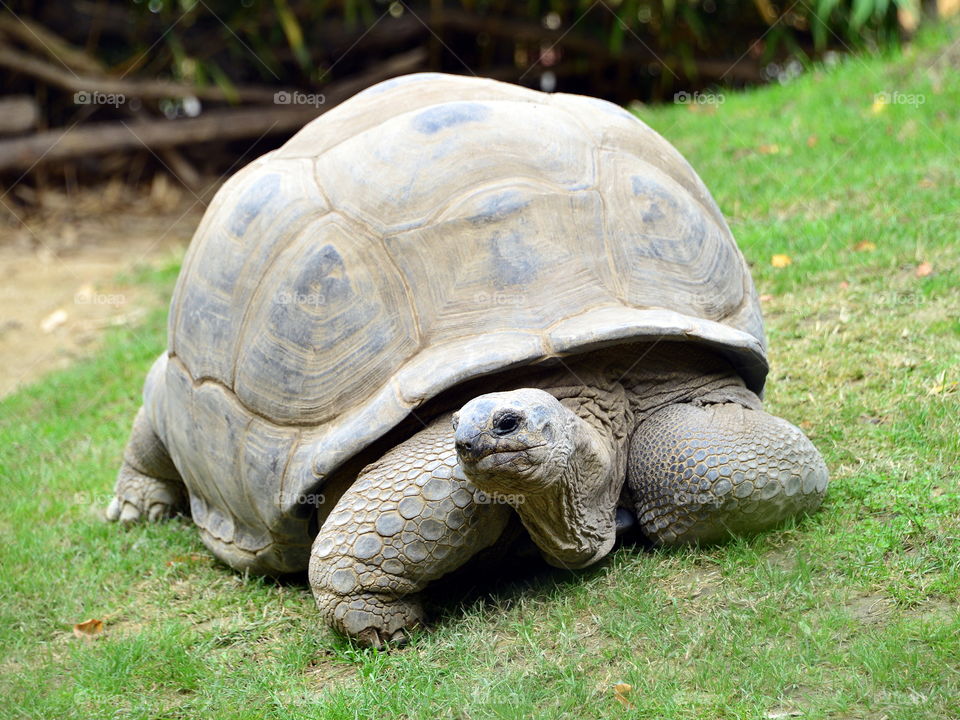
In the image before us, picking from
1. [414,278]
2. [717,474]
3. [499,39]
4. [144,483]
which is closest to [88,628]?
[144,483]

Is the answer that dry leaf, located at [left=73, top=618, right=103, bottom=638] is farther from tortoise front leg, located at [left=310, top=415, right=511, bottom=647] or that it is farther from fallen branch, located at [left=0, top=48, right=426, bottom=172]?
fallen branch, located at [left=0, top=48, right=426, bottom=172]

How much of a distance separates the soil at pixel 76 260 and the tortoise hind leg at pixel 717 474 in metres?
4.39

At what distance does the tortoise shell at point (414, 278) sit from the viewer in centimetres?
303

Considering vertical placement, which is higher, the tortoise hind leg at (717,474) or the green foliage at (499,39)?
the green foliage at (499,39)

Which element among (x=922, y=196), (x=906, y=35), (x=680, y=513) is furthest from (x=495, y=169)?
(x=906, y=35)

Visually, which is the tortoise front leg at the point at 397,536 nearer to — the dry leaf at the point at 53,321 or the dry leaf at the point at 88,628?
the dry leaf at the point at 88,628

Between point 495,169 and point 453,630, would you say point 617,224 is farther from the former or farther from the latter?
Result: point 453,630

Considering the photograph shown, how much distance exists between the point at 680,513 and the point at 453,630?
0.69 metres

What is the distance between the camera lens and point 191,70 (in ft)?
32.8

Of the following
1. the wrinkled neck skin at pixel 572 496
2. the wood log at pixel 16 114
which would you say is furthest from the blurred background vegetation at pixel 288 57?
the wrinkled neck skin at pixel 572 496

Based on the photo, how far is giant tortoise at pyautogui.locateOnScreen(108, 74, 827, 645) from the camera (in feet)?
9.62

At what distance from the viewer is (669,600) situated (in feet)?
9.66

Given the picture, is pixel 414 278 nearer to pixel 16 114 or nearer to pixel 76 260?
pixel 76 260

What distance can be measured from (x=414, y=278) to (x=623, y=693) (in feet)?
3.99
